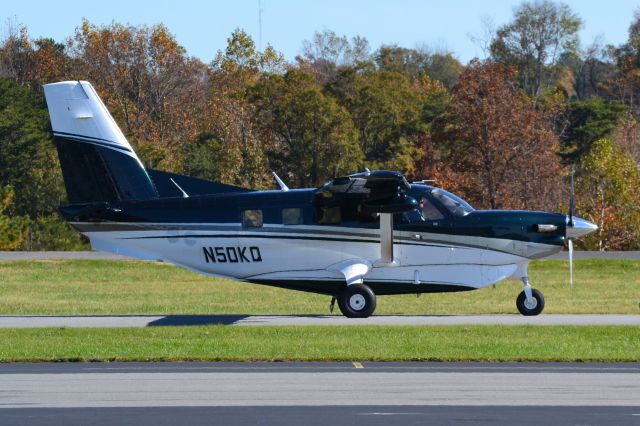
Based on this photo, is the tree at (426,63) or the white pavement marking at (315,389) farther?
the tree at (426,63)

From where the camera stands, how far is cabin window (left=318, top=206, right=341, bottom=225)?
25266 millimetres

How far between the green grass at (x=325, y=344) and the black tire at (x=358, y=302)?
1.76 metres

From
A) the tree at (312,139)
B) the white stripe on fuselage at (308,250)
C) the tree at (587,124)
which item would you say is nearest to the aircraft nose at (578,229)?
the white stripe on fuselage at (308,250)

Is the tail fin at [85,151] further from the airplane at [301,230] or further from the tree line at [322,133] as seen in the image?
the tree line at [322,133]

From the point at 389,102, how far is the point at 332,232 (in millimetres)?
43987

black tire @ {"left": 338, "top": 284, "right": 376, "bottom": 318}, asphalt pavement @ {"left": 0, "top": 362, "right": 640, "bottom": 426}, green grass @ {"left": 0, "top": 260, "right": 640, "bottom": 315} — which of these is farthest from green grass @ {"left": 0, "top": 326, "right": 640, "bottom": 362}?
green grass @ {"left": 0, "top": 260, "right": 640, "bottom": 315}

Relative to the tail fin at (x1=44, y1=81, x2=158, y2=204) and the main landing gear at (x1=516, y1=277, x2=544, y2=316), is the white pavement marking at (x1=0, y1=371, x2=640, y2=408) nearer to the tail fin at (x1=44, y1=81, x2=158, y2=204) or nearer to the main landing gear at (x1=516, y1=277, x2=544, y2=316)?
the main landing gear at (x1=516, y1=277, x2=544, y2=316)

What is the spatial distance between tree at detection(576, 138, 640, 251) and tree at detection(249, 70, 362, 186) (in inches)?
460

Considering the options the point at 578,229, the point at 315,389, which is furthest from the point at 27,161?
the point at 315,389

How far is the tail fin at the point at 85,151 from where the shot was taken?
84.3 ft

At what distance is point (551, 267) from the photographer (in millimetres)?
43969

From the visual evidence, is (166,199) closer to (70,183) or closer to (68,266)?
(70,183)
